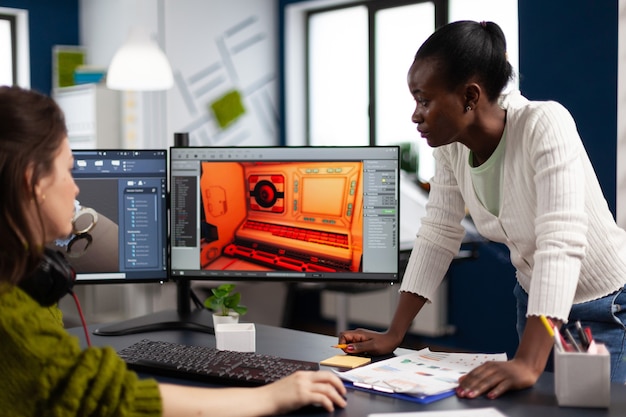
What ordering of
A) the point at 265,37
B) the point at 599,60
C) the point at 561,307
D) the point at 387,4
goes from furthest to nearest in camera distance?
the point at 265,37, the point at 387,4, the point at 599,60, the point at 561,307

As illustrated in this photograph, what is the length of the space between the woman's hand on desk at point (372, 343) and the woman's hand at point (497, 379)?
29 cm

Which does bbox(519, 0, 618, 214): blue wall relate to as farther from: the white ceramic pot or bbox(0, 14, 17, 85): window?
bbox(0, 14, 17, 85): window

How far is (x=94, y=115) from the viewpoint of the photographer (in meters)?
4.74

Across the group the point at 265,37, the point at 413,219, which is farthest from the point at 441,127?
the point at 265,37

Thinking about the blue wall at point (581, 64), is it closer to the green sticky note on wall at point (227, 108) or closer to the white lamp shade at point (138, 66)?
the white lamp shade at point (138, 66)

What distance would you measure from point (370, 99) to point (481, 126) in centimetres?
362

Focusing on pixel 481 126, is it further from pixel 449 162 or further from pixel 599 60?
pixel 599 60

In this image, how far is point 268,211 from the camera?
1.84 m

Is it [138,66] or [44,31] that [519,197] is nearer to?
[138,66]

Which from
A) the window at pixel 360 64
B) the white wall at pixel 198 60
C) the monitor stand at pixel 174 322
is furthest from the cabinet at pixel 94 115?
the monitor stand at pixel 174 322

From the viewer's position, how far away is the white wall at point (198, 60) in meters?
4.89

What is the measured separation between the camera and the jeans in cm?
147

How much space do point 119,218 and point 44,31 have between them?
3900 mm

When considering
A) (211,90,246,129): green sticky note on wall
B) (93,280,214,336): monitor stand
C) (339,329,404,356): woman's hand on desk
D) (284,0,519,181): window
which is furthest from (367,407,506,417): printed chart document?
(211,90,246,129): green sticky note on wall
